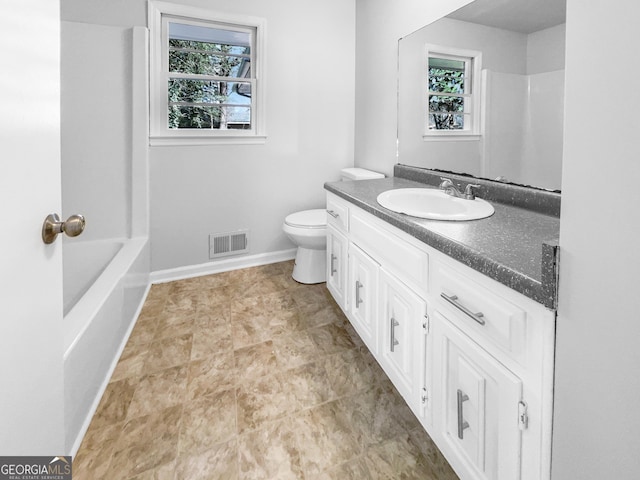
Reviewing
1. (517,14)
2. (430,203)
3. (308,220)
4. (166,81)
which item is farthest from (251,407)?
(166,81)

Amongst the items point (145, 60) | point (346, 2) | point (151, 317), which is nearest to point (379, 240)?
point (151, 317)

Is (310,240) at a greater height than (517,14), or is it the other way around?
(517,14)

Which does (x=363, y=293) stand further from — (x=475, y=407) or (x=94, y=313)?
(x=94, y=313)

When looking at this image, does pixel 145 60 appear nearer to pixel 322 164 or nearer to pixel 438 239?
pixel 322 164

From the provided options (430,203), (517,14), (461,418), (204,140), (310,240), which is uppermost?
(517,14)

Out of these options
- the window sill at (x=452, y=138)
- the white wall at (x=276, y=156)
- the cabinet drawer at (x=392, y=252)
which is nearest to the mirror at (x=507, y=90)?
the window sill at (x=452, y=138)

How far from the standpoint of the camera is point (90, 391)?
1.42 m

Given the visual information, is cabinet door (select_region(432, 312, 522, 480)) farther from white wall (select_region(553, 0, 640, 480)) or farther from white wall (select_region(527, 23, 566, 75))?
white wall (select_region(527, 23, 566, 75))

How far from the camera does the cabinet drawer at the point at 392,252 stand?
123 cm

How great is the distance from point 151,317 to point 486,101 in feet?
7.32

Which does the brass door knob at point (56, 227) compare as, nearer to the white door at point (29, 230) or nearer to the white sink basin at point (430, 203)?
the white door at point (29, 230)

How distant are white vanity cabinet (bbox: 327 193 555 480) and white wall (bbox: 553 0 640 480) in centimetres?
8

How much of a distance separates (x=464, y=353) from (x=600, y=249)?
520 mm

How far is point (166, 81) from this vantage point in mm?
2619
